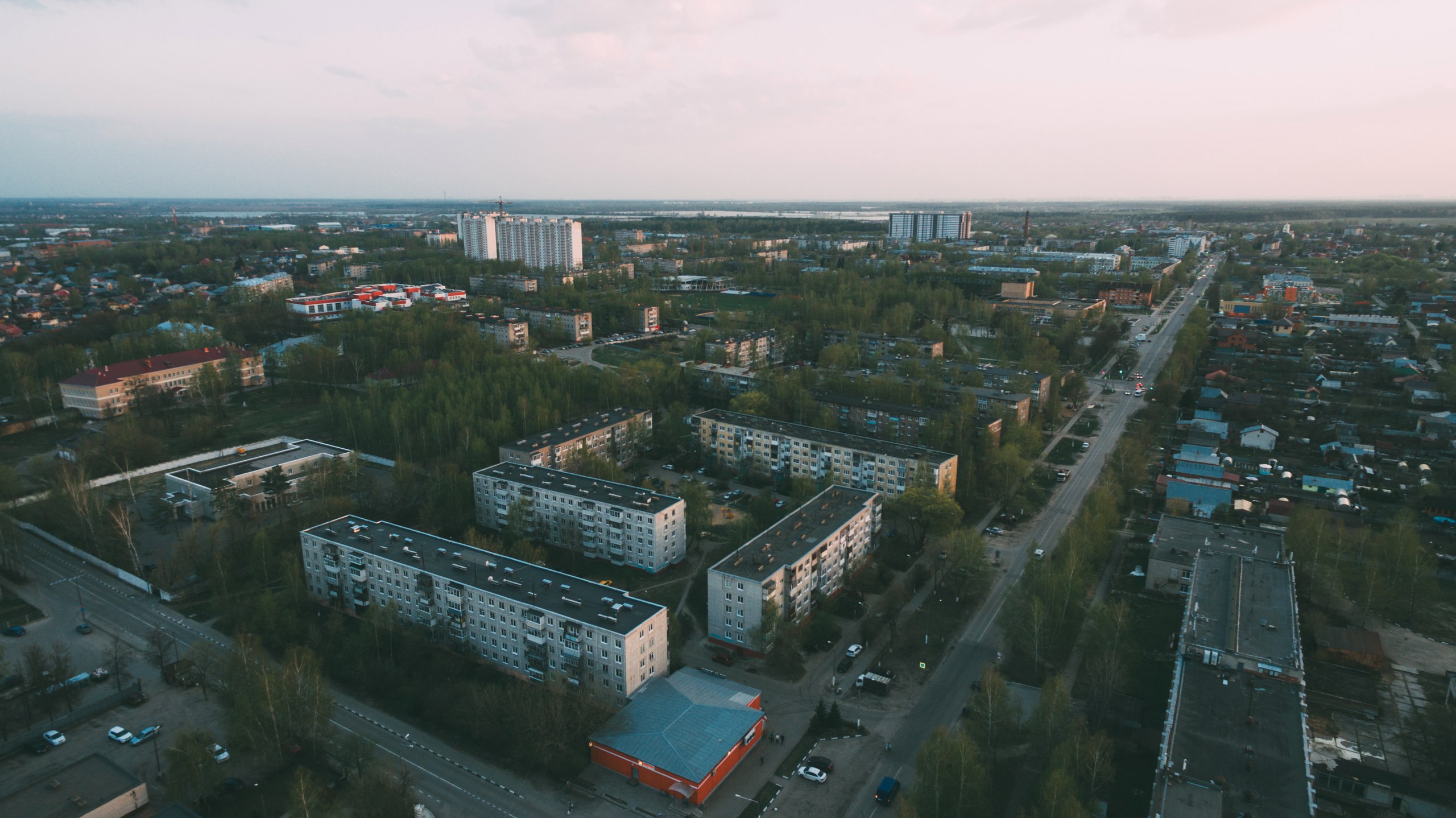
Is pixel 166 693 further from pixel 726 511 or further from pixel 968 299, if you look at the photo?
pixel 968 299

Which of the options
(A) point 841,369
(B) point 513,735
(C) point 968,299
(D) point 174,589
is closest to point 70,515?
(D) point 174,589

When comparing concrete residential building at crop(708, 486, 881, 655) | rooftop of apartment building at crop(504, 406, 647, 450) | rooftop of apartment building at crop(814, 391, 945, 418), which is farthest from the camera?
rooftop of apartment building at crop(814, 391, 945, 418)

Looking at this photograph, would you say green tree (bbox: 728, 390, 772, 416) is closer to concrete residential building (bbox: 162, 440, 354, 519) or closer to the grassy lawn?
concrete residential building (bbox: 162, 440, 354, 519)

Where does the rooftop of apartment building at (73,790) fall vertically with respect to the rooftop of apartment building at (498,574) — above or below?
below

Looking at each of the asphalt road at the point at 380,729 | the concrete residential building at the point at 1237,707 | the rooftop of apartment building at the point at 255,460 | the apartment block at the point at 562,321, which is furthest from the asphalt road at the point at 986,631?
the apartment block at the point at 562,321

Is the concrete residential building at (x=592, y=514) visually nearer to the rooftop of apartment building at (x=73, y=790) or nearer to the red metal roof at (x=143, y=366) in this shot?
the rooftop of apartment building at (x=73, y=790)

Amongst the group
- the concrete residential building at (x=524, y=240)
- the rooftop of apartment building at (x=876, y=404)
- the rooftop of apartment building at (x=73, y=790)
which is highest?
the concrete residential building at (x=524, y=240)

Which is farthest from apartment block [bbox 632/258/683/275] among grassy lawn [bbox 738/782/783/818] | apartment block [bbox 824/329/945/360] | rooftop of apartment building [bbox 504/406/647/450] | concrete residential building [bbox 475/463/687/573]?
grassy lawn [bbox 738/782/783/818]
